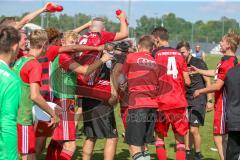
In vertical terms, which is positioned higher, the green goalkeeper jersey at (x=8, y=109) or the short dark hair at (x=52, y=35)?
the short dark hair at (x=52, y=35)

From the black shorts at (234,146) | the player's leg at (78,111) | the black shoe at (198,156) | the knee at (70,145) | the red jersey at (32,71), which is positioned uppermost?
the red jersey at (32,71)

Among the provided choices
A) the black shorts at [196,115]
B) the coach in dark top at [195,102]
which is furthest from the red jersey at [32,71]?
the black shorts at [196,115]

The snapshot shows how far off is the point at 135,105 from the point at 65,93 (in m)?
1.02

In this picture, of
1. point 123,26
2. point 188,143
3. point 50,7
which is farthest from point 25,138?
point 188,143

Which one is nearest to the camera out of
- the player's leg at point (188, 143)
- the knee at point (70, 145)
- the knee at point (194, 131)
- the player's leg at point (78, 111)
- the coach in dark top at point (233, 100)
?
the coach in dark top at point (233, 100)

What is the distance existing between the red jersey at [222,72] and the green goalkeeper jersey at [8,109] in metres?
3.91

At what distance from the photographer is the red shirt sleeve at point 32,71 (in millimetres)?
5706

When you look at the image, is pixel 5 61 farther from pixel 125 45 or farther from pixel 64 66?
pixel 125 45

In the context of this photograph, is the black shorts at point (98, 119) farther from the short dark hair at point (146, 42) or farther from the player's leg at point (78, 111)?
the short dark hair at point (146, 42)

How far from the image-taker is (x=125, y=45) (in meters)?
9.15

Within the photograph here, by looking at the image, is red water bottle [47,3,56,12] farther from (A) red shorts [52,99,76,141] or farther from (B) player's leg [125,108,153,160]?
(B) player's leg [125,108,153,160]

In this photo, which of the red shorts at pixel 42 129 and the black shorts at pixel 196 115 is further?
the black shorts at pixel 196 115

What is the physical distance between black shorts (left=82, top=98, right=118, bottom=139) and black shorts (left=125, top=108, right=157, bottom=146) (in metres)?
0.36

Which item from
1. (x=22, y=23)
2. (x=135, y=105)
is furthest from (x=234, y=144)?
(x=22, y=23)
